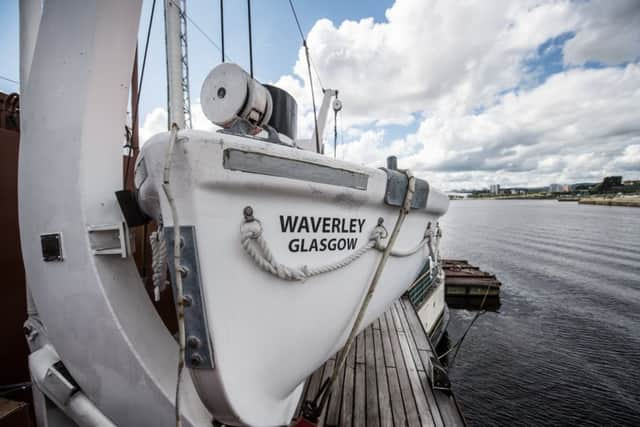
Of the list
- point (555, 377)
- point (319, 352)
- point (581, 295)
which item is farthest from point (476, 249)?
point (319, 352)

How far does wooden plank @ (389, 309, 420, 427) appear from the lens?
7.88 feet

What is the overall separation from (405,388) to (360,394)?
46 centimetres

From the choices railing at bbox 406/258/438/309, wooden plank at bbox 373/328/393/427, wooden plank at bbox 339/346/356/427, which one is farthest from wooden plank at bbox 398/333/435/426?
railing at bbox 406/258/438/309

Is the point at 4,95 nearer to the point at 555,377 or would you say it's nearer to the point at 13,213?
the point at 13,213

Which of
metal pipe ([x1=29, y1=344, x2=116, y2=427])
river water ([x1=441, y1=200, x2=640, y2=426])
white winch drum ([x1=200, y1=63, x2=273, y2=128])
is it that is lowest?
river water ([x1=441, y1=200, x2=640, y2=426])

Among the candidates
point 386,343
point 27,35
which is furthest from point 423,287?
point 27,35

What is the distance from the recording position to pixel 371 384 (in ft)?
9.39

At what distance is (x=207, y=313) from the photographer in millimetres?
1032

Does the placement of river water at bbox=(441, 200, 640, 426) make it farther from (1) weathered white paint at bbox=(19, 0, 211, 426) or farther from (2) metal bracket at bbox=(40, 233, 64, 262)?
(2) metal bracket at bbox=(40, 233, 64, 262)

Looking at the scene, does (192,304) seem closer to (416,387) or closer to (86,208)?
(86,208)

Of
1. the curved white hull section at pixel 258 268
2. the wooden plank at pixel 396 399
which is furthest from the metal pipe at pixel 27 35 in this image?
the wooden plank at pixel 396 399

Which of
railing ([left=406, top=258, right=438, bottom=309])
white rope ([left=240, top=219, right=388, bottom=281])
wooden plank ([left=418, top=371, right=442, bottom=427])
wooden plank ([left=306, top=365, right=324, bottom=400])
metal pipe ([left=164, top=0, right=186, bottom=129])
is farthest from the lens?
railing ([left=406, top=258, right=438, bottom=309])

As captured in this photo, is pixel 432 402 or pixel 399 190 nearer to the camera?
pixel 399 190

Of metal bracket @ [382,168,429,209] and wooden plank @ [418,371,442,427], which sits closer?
metal bracket @ [382,168,429,209]
